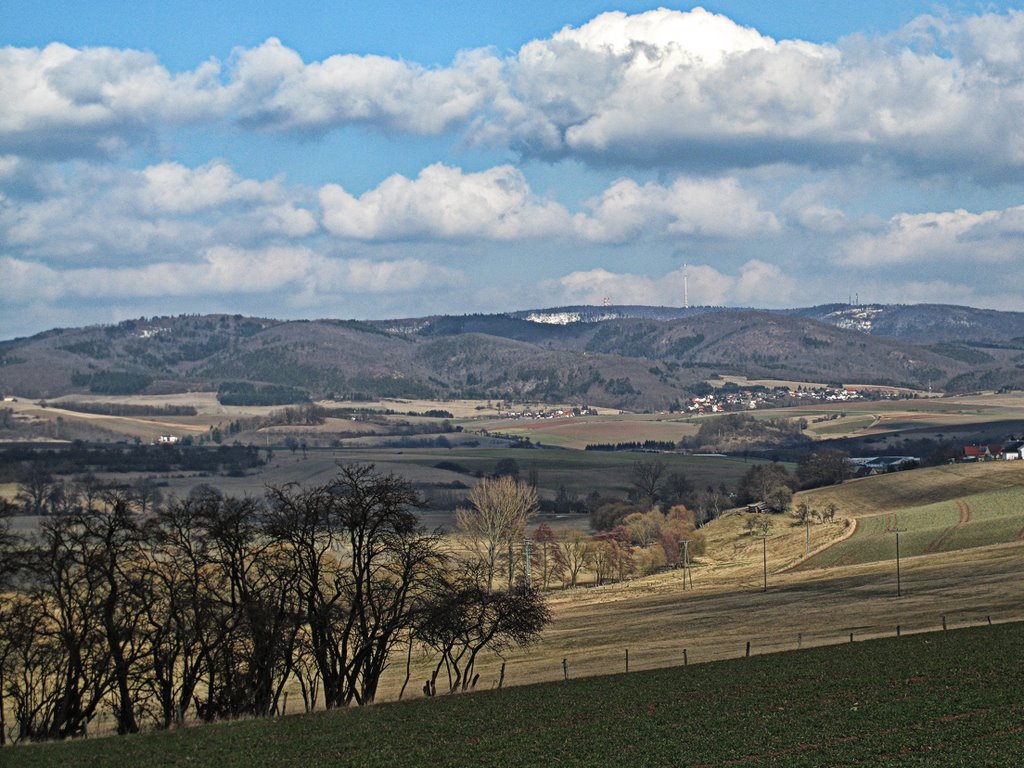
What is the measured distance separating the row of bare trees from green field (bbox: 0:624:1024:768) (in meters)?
6.87

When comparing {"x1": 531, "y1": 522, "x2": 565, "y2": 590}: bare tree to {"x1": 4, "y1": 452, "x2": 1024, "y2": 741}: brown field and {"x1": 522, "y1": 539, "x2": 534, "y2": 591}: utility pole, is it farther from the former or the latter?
{"x1": 4, "y1": 452, "x2": 1024, "y2": 741}: brown field

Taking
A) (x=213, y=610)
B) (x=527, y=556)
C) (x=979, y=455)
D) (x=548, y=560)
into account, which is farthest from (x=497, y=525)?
(x=979, y=455)

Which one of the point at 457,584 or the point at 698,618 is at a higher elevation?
the point at 457,584

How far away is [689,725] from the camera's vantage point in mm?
34219

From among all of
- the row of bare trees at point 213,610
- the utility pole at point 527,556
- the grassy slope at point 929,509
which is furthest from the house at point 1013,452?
the row of bare trees at point 213,610

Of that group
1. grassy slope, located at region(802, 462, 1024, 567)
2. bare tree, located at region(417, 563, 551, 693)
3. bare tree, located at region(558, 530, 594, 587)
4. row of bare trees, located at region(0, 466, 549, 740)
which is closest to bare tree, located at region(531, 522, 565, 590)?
bare tree, located at region(558, 530, 594, 587)

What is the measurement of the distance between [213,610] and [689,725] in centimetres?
2418

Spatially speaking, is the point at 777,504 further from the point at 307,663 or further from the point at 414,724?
the point at 414,724

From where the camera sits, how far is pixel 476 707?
1652 inches

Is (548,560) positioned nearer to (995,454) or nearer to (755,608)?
(755,608)

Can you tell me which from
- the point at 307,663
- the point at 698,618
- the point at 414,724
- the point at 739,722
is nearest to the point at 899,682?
the point at 739,722

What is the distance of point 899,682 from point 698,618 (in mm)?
39195

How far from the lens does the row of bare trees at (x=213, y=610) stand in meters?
47.9

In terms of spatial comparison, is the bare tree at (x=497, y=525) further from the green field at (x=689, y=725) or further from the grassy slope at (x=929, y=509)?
the green field at (x=689, y=725)
